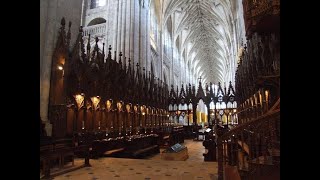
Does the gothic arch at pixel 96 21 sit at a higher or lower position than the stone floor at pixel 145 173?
higher

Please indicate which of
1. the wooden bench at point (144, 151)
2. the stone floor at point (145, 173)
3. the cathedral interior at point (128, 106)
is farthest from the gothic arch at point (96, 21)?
the stone floor at point (145, 173)

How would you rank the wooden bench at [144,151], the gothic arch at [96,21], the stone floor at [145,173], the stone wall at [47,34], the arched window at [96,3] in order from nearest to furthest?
the stone floor at [145,173] < the stone wall at [47,34] < the wooden bench at [144,151] < the gothic arch at [96,21] < the arched window at [96,3]

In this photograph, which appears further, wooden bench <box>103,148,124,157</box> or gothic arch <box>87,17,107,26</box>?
gothic arch <box>87,17,107,26</box>

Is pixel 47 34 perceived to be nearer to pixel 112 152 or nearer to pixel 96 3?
pixel 112 152

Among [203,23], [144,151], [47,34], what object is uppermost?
[203,23]

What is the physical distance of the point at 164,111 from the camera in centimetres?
2186

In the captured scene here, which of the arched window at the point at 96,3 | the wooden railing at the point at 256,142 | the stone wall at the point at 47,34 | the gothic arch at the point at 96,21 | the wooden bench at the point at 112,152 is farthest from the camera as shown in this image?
the arched window at the point at 96,3

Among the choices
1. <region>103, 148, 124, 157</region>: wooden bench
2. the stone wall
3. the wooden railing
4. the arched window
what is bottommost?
<region>103, 148, 124, 157</region>: wooden bench

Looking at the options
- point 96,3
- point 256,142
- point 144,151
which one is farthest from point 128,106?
point 256,142

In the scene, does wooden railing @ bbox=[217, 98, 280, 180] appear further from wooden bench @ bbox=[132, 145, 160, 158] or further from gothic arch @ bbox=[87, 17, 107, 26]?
gothic arch @ bbox=[87, 17, 107, 26]

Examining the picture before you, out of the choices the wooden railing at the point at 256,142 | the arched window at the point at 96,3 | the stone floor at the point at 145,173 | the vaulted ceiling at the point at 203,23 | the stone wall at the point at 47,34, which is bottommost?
the stone floor at the point at 145,173

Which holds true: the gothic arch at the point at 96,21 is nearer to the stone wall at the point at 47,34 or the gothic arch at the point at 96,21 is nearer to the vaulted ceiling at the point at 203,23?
the vaulted ceiling at the point at 203,23

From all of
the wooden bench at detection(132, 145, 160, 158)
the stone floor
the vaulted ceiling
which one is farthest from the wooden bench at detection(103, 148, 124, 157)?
the vaulted ceiling
